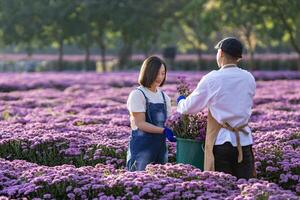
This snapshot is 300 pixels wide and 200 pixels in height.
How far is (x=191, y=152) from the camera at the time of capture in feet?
23.8

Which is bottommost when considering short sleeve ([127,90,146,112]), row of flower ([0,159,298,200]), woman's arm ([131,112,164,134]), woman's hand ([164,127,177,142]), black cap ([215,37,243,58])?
row of flower ([0,159,298,200])

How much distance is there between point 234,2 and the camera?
35938 millimetres

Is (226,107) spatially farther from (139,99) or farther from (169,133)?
(139,99)

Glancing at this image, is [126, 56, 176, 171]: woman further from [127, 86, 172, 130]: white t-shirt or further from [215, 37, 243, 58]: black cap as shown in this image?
[215, 37, 243, 58]: black cap

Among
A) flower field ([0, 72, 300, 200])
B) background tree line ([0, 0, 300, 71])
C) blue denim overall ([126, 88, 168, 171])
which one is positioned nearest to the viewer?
flower field ([0, 72, 300, 200])

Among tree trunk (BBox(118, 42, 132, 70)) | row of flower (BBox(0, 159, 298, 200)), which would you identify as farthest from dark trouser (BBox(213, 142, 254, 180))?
tree trunk (BBox(118, 42, 132, 70))

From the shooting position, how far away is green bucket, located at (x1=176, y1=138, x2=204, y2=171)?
7.19 metres

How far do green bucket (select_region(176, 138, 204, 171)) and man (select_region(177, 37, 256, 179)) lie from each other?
0.52 m

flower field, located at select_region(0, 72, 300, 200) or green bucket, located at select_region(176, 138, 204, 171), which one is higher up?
green bucket, located at select_region(176, 138, 204, 171)

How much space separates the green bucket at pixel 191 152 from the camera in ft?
23.6

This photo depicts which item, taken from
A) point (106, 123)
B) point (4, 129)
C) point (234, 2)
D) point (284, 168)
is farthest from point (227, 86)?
point (234, 2)

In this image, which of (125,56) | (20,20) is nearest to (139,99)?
(20,20)

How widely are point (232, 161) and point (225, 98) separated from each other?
2.20ft

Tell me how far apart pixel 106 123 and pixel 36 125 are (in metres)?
1.77
